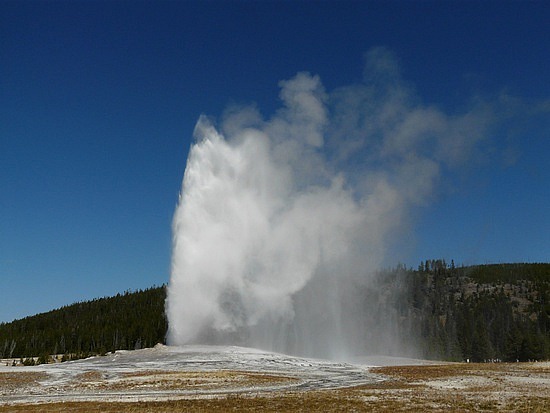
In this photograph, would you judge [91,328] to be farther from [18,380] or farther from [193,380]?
[193,380]

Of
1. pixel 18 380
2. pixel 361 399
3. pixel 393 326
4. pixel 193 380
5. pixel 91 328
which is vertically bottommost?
pixel 361 399

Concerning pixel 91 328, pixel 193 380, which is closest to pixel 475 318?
pixel 91 328

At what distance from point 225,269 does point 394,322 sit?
4710 cm

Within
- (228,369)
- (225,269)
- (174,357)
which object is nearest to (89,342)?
(225,269)

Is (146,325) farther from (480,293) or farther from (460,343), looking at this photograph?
(480,293)

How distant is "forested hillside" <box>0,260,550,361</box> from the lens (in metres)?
101

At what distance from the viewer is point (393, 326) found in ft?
327

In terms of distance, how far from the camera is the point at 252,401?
2414 cm

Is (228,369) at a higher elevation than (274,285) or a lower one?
lower

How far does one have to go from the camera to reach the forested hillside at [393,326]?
10100 cm

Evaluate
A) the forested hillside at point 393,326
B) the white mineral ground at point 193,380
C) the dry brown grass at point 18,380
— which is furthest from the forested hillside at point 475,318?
the dry brown grass at point 18,380

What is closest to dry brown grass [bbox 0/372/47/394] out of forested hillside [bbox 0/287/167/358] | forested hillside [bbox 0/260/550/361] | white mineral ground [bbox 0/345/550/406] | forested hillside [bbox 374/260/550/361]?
white mineral ground [bbox 0/345/550/406]

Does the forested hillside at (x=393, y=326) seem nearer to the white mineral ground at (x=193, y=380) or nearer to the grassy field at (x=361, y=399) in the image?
the white mineral ground at (x=193, y=380)

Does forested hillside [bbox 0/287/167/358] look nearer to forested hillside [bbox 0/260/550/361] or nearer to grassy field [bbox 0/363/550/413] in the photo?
forested hillside [bbox 0/260/550/361]
